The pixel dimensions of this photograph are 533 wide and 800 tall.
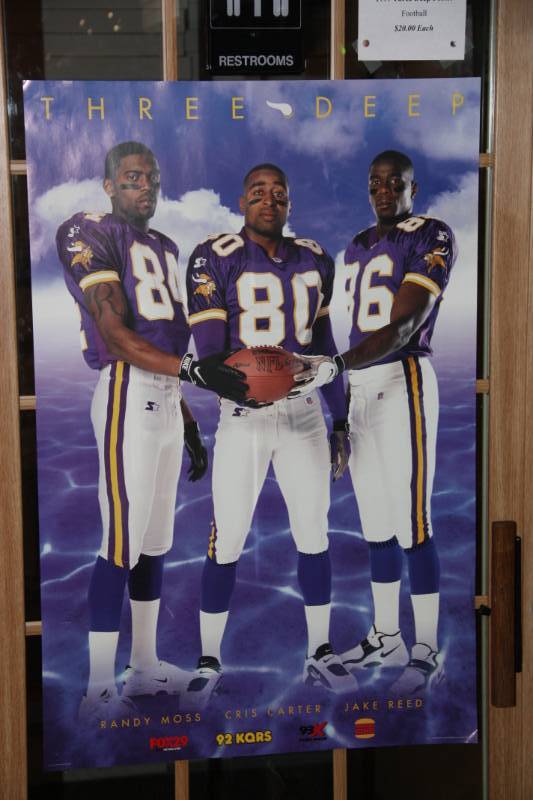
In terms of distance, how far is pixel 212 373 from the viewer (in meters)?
1.74

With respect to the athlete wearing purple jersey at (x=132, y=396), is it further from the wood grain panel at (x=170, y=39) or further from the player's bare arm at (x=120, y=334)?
the wood grain panel at (x=170, y=39)

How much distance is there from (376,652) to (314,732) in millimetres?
228

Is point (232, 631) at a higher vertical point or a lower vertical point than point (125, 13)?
lower

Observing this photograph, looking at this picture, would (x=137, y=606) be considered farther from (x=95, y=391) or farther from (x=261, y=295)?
(x=261, y=295)

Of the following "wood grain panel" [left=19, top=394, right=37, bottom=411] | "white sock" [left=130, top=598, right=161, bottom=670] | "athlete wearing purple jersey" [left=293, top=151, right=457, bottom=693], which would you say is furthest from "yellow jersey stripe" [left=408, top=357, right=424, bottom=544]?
"wood grain panel" [left=19, top=394, right=37, bottom=411]

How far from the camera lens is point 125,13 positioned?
1.70 m

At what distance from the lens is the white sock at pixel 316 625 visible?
1.81m

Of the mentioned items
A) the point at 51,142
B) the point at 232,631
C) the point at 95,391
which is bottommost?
the point at 232,631

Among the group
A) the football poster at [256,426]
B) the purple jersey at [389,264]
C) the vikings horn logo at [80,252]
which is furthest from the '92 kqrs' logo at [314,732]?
the vikings horn logo at [80,252]

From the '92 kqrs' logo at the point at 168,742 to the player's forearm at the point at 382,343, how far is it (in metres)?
0.91

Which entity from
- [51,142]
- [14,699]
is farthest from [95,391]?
[14,699]

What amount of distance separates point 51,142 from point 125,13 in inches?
12.5

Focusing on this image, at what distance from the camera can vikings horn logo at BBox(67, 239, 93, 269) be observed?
5.56 feet

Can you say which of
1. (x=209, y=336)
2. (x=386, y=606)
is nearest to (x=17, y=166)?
(x=209, y=336)
